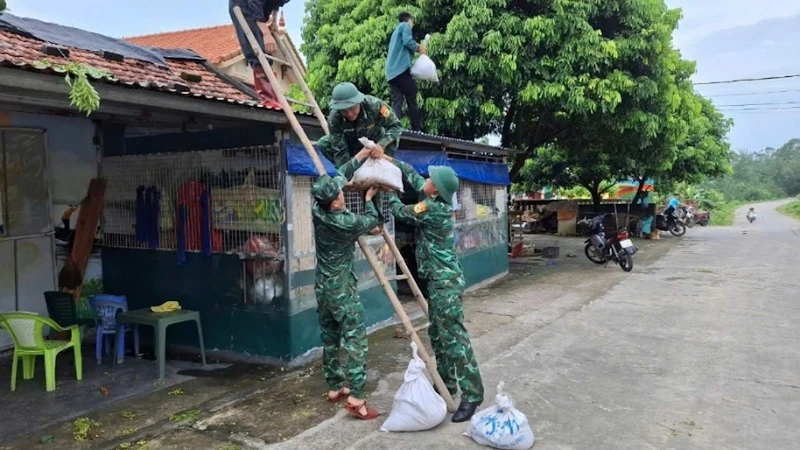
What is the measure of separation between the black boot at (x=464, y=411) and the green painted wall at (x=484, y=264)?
4942mm

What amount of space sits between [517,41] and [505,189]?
108 inches

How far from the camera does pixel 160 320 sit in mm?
4875

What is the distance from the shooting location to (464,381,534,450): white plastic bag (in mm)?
3381

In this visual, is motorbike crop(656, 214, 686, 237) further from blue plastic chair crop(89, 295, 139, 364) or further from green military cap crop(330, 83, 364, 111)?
blue plastic chair crop(89, 295, 139, 364)

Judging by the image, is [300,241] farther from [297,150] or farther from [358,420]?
[358,420]

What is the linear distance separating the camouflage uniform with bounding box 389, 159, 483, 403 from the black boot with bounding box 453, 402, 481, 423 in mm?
28

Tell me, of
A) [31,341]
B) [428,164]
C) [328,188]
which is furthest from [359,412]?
[428,164]

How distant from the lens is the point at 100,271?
6.31 metres

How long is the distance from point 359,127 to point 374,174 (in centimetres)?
55

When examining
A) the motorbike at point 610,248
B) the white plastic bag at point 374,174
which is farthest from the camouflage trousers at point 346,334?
the motorbike at point 610,248

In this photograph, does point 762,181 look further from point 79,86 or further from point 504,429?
point 79,86

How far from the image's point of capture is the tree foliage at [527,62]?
9023 mm

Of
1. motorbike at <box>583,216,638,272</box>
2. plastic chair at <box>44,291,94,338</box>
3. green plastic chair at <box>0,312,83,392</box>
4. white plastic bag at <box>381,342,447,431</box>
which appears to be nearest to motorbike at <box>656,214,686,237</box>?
motorbike at <box>583,216,638,272</box>

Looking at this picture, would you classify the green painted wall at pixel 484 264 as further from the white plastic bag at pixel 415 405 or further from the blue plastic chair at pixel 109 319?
the white plastic bag at pixel 415 405
